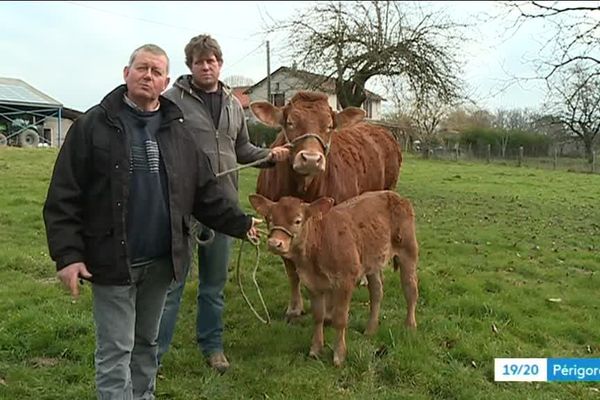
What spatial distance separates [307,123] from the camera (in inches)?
223

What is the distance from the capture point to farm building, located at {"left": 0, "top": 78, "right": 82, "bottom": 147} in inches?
1498

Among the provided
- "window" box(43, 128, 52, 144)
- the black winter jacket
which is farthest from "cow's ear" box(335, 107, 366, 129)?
"window" box(43, 128, 52, 144)

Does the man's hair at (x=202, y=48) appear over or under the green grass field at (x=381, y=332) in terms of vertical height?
over

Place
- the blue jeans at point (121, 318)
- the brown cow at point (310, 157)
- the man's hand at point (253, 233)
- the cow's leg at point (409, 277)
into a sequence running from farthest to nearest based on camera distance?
1. the cow's leg at point (409, 277)
2. the brown cow at point (310, 157)
3. the man's hand at point (253, 233)
4. the blue jeans at point (121, 318)

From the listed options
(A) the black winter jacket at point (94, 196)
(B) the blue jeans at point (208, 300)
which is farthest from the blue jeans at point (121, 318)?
(B) the blue jeans at point (208, 300)

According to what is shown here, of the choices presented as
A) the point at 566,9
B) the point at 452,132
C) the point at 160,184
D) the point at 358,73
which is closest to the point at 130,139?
the point at 160,184

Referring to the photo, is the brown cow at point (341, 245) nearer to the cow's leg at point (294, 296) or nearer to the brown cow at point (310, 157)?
the brown cow at point (310, 157)

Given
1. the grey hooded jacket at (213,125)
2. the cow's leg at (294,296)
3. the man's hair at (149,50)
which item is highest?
the man's hair at (149,50)

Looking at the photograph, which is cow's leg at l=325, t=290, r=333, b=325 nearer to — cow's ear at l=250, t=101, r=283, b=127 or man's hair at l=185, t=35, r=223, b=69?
cow's ear at l=250, t=101, r=283, b=127

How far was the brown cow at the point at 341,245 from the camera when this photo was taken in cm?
502

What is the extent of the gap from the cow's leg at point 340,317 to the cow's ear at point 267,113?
1.60 m

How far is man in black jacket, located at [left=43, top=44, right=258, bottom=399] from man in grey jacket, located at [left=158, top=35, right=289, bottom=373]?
97 cm

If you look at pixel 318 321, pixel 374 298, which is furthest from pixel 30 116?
pixel 318 321

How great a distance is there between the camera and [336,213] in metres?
5.60
